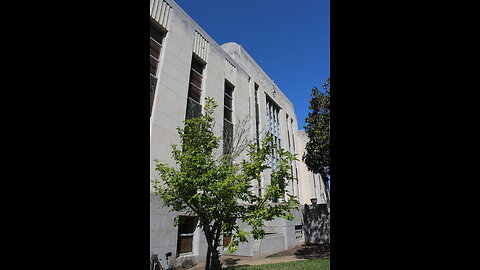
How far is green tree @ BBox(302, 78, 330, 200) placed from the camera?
789 inches

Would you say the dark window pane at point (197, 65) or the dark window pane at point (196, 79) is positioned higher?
the dark window pane at point (197, 65)

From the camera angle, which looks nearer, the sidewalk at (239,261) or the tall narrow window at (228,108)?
the sidewalk at (239,261)

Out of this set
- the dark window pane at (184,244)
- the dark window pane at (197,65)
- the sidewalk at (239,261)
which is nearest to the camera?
the dark window pane at (184,244)

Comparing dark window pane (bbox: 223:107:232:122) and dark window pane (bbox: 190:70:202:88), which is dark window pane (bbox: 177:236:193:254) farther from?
dark window pane (bbox: 190:70:202:88)

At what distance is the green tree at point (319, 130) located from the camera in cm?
2003

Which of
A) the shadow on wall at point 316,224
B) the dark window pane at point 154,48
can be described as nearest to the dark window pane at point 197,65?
the dark window pane at point 154,48

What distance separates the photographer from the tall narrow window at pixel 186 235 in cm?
1265

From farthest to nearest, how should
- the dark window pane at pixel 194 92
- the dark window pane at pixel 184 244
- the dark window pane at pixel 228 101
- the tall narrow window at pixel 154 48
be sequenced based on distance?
the dark window pane at pixel 228 101
the dark window pane at pixel 194 92
the tall narrow window at pixel 154 48
the dark window pane at pixel 184 244

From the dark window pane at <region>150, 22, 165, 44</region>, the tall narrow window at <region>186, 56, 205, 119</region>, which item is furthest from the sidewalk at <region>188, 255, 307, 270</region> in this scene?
the dark window pane at <region>150, 22, 165, 44</region>

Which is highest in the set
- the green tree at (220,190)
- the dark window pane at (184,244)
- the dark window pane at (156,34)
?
the dark window pane at (156,34)

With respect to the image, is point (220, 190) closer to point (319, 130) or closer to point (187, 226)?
point (187, 226)

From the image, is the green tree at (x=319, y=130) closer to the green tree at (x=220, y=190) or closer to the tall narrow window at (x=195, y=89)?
the tall narrow window at (x=195, y=89)
